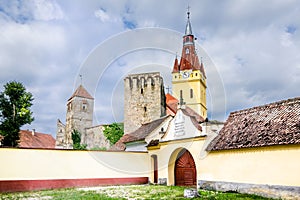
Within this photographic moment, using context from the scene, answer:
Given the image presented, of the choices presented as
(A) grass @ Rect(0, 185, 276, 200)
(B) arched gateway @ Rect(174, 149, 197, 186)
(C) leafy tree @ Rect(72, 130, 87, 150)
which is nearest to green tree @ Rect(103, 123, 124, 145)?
(C) leafy tree @ Rect(72, 130, 87, 150)

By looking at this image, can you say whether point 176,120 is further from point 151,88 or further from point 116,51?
point 151,88

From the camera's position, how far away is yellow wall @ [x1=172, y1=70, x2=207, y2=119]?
54.6 meters

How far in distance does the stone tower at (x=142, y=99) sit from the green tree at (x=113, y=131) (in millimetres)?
5391

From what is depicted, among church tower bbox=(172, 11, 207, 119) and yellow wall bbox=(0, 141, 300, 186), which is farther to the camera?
church tower bbox=(172, 11, 207, 119)

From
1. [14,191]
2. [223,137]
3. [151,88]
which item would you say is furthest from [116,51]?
[151,88]

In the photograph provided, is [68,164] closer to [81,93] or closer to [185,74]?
[81,93]

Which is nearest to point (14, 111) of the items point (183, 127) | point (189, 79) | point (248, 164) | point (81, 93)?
point (183, 127)

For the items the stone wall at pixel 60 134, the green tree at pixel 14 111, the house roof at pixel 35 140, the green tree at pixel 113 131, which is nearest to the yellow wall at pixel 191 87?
the green tree at pixel 113 131

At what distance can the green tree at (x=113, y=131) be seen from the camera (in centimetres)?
3853

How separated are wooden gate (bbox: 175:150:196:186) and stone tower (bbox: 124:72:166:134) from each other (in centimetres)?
1552

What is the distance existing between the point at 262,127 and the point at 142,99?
71.1ft

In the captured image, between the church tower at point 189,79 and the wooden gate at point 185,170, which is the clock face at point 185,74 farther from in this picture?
the wooden gate at point 185,170

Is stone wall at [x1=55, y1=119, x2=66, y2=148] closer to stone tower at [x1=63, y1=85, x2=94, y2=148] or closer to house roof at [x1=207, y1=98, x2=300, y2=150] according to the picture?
stone tower at [x1=63, y1=85, x2=94, y2=148]

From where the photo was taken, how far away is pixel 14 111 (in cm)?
2608
